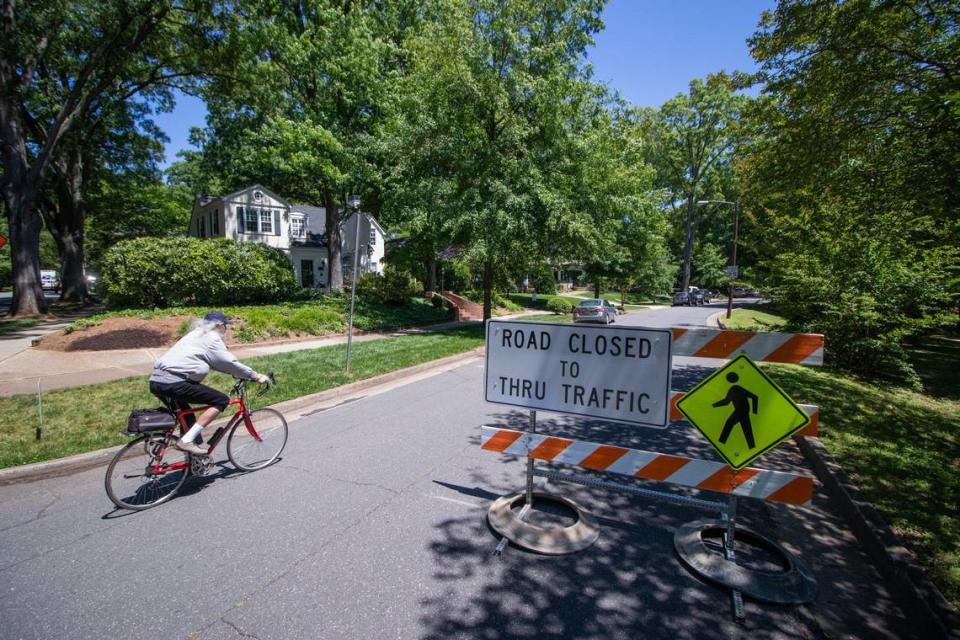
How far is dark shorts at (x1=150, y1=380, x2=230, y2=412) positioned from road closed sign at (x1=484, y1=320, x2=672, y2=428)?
9.45 ft

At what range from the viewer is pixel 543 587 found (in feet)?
10.3

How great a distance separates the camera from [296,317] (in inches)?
588

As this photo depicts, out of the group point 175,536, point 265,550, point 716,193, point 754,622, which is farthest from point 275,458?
point 716,193

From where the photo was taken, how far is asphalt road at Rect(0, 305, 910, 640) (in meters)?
2.79

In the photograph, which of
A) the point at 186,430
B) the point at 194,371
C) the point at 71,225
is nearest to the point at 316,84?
the point at 71,225

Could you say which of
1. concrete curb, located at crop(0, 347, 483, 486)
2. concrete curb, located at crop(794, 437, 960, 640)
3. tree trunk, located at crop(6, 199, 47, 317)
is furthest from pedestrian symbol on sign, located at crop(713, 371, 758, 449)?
tree trunk, located at crop(6, 199, 47, 317)

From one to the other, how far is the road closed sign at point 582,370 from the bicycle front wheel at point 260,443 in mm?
2940

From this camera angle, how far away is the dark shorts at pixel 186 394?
445 cm

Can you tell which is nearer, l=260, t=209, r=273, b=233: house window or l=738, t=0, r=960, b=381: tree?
l=738, t=0, r=960, b=381: tree

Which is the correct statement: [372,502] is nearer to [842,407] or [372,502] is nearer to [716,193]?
[842,407]

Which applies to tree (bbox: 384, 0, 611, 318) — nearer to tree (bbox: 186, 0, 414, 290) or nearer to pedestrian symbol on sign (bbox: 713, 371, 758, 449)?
tree (bbox: 186, 0, 414, 290)

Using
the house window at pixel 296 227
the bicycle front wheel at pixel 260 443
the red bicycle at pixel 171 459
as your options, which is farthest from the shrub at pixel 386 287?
the house window at pixel 296 227

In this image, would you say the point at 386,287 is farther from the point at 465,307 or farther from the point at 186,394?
the point at 186,394

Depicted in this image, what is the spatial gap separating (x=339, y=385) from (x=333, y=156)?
48.7 ft
